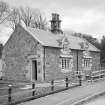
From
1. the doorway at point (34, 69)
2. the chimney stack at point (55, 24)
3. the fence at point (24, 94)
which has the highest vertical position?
the chimney stack at point (55, 24)

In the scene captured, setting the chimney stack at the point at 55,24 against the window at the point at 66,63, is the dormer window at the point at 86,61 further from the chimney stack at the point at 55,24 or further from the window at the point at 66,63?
the chimney stack at the point at 55,24

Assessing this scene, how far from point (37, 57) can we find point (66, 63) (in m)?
4.36

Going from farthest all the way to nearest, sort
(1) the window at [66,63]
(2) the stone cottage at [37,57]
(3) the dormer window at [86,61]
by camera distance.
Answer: (3) the dormer window at [86,61], (1) the window at [66,63], (2) the stone cottage at [37,57]

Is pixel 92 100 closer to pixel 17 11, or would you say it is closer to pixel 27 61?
pixel 27 61

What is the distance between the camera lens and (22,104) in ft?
32.4

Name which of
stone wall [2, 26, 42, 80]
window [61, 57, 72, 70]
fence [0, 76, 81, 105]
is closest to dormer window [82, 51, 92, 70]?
window [61, 57, 72, 70]

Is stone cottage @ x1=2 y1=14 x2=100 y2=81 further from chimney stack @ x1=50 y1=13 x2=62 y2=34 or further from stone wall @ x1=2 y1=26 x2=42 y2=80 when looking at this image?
chimney stack @ x1=50 y1=13 x2=62 y2=34

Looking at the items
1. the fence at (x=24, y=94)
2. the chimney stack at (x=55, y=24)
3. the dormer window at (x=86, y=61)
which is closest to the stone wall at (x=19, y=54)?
the chimney stack at (x=55, y=24)

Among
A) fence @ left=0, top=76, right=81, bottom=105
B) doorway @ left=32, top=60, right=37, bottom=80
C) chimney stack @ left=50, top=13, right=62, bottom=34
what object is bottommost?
fence @ left=0, top=76, right=81, bottom=105

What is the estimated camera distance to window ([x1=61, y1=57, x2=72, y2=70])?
2275 centimetres

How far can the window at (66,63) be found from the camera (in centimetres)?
2275

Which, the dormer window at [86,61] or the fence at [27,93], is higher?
the dormer window at [86,61]

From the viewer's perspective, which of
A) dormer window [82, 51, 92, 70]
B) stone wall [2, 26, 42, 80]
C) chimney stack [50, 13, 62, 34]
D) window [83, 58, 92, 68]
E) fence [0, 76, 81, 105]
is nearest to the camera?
fence [0, 76, 81, 105]

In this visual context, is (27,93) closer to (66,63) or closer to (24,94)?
(24,94)
